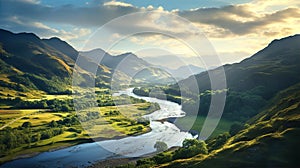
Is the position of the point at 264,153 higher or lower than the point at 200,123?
higher

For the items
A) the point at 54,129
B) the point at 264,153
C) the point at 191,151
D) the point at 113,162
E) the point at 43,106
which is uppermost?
the point at 43,106

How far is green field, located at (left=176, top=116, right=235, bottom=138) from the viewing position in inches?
3913

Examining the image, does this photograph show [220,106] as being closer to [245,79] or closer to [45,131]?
[245,79]

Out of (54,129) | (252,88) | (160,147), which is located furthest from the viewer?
(252,88)

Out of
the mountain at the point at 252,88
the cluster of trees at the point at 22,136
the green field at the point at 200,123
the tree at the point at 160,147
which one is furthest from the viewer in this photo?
the mountain at the point at 252,88

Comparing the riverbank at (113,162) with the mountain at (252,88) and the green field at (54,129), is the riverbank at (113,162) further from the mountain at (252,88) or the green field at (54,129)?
the mountain at (252,88)

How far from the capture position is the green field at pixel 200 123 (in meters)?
99.4

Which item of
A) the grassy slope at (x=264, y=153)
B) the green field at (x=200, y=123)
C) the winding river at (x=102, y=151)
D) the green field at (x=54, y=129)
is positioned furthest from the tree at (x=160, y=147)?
the grassy slope at (x=264, y=153)

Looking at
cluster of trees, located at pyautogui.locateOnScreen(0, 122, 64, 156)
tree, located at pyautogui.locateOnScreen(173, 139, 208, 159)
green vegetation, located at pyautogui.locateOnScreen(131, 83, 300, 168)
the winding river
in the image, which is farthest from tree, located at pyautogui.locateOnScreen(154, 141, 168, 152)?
cluster of trees, located at pyautogui.locateOnScreen(0, 122, 64, 156)

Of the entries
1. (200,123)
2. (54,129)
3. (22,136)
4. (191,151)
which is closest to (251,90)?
(200,123)

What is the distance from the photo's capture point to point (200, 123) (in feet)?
384

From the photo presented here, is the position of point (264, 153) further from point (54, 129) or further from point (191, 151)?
point (54, 129)

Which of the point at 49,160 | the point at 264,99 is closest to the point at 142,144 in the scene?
the point at 49,160

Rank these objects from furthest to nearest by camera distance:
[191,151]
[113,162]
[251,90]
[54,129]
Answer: [251,90] < [54,129] < [113,162] < [191,151]
